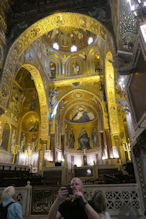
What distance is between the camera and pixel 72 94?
19.1 m

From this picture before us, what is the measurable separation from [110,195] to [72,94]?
48.3ft

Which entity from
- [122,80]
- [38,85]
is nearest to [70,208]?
[122,80]

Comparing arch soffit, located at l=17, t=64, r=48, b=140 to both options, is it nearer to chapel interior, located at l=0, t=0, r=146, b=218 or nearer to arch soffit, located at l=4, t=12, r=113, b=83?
chapel interior, located at l=0, t=0, r=146, b=218

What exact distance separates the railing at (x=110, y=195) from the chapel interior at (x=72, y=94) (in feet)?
0.23

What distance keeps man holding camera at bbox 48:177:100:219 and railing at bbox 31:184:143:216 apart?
405cm

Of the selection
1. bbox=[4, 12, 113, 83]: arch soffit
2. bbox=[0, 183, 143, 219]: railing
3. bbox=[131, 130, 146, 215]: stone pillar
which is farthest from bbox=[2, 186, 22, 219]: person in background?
bbox=[4, 12, 113, 83]: arch soffit

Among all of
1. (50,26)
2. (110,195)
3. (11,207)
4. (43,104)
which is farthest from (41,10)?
(11,207)

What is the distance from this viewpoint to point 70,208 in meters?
1.64

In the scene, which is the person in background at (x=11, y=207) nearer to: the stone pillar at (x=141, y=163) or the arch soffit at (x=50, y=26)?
the stone pillar at (x=141, y=163)

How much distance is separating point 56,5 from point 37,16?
65.5 inches

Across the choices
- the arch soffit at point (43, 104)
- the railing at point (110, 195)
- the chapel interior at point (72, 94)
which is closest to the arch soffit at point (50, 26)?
the chapel interior at point (72, 94)

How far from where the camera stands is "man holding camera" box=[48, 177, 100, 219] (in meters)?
1.35

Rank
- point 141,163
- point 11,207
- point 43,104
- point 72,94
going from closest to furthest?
point 11,207, point 141,163, point 43,104, point 72,94

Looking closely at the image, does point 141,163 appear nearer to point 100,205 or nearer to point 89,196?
point 89,196
